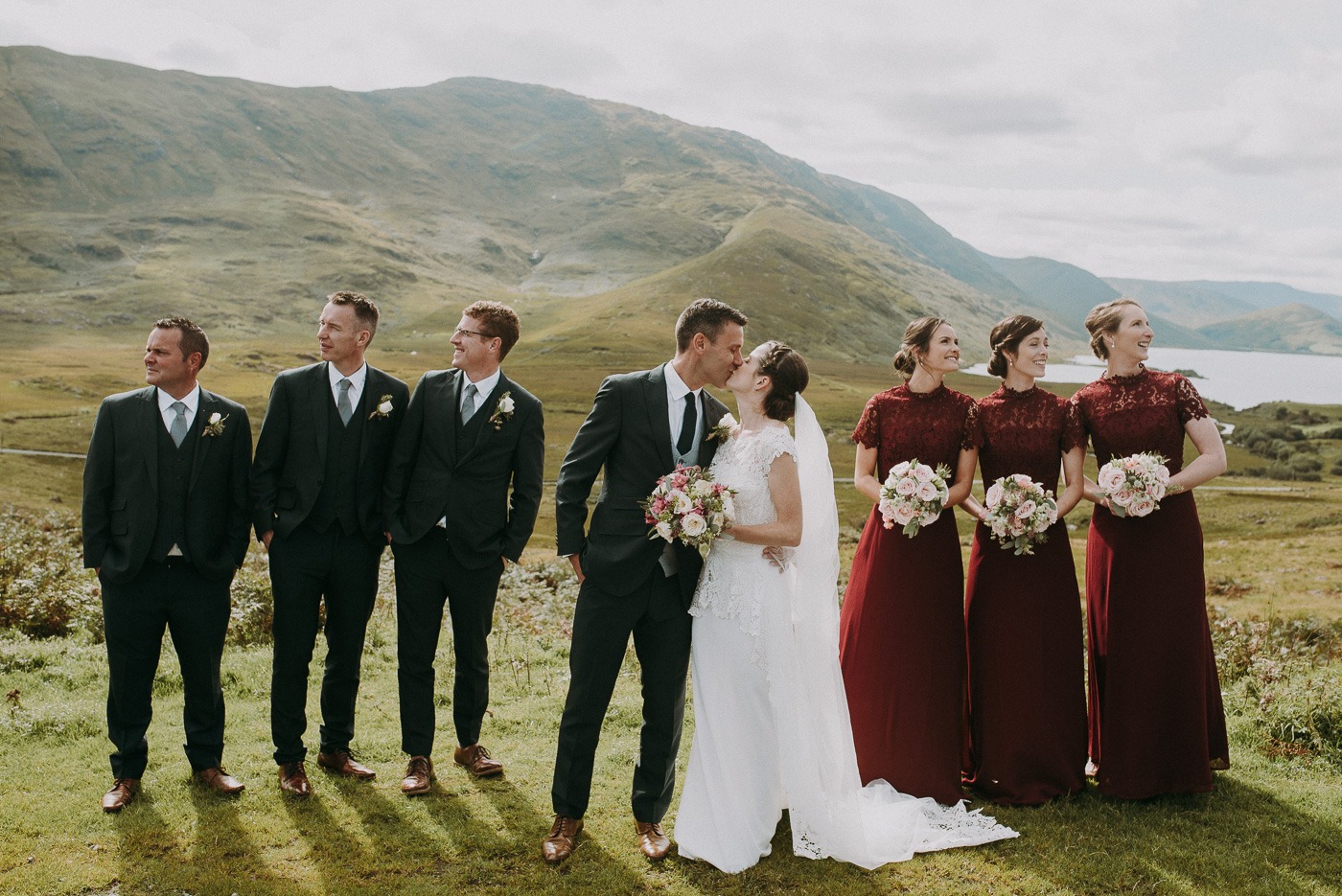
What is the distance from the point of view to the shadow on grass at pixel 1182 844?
5.82 m

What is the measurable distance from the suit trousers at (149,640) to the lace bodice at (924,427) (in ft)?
16.5

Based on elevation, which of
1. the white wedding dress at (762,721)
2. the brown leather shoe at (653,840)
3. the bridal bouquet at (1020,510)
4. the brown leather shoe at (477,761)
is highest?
the bridal bouquet at (1020,510)

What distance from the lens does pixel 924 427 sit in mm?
7305

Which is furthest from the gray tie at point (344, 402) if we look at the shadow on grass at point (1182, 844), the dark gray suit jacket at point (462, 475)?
the shadow on grass at point (1182, 844)

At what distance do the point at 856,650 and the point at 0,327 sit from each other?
16151cm

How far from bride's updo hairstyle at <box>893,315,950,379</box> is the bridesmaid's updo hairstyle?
1208 mm

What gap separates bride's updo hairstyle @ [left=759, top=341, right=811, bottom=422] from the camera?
238 inches

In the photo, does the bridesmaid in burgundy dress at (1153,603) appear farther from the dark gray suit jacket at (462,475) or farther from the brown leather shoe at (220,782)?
the brown leather shoe at (220,782)

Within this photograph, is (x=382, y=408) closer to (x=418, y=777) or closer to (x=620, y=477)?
(x=620, y=477)

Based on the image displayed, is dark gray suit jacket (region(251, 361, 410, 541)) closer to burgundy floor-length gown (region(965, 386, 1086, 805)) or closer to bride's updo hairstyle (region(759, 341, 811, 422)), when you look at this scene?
bride's updo hairstyle (region(759, 341, 811, 422))

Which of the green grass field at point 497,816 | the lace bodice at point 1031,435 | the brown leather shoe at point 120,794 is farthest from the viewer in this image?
the lace bodice at point 1031,435

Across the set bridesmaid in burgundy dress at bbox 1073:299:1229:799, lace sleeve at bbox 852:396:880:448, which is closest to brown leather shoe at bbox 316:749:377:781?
lace sleeve at bbox 852:396:880:448

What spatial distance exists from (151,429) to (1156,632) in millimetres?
7426

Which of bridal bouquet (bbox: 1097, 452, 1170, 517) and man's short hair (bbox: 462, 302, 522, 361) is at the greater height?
man's short hair (bbox: 462, 302, 522, 361)
